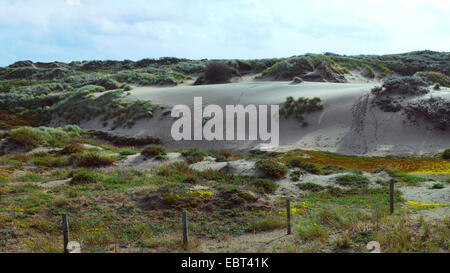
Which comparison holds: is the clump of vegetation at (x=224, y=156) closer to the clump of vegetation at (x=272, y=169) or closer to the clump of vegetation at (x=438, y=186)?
the clump of vegetation at (x=272, y=169)

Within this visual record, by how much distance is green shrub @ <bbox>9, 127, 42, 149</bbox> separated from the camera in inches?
884

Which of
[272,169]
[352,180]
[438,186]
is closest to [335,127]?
[352,180]

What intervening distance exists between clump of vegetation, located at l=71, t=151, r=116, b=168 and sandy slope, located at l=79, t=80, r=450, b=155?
34.6 ft

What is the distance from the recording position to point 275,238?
9.38m

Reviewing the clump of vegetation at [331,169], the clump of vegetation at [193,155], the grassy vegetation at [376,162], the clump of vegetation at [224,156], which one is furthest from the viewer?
the clump of vegetation at [224,156]

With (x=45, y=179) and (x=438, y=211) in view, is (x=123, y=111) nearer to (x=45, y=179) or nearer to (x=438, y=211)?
(x=45, y=179)

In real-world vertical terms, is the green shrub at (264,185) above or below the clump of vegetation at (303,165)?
below

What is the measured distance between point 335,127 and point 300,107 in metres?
4.53

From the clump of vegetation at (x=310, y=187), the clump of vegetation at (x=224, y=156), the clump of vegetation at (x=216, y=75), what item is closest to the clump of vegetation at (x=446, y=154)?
the clump of vegetation at (x=310, y=187)

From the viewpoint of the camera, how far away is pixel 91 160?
19.0 m

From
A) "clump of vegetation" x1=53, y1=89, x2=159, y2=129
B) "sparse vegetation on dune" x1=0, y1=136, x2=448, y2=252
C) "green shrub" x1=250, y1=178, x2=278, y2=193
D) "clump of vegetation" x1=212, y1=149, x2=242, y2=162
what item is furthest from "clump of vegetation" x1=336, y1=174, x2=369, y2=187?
"clump of vegetation" x1=53, y1=89, x2=159, y2=129

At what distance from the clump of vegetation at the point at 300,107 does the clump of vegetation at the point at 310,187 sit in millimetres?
14993

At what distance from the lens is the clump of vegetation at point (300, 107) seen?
31.7 m
